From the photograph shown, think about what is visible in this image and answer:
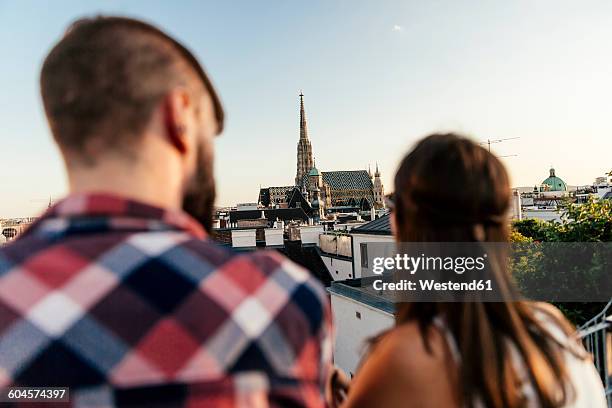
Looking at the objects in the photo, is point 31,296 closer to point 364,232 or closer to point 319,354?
point 319,354

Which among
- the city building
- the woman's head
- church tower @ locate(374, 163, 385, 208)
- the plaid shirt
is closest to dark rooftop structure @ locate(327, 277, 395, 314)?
the woman's head

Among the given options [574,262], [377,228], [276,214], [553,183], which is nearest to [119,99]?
[574,262]

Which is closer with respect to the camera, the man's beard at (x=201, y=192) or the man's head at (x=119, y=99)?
the man's head at (x=119, y=99)

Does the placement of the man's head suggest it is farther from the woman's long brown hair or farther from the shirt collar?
the woman's long brown hair

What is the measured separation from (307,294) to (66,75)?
96 cm

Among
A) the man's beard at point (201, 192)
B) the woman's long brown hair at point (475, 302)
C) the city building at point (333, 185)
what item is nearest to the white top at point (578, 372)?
the woman's long brown hair at point (475, 302)

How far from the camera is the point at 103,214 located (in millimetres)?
1233

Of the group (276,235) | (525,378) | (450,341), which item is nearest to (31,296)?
(450,341)

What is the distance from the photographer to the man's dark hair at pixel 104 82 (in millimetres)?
1291

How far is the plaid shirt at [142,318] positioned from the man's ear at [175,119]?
0.23 metres

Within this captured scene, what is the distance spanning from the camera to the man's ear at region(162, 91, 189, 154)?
1356 millimetres

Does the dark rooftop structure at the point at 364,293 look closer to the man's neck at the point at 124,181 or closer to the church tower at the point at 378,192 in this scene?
the man's neck at the point at 124,181

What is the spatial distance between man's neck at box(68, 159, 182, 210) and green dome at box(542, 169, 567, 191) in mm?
124343

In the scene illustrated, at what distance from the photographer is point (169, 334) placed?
1.17 meters
